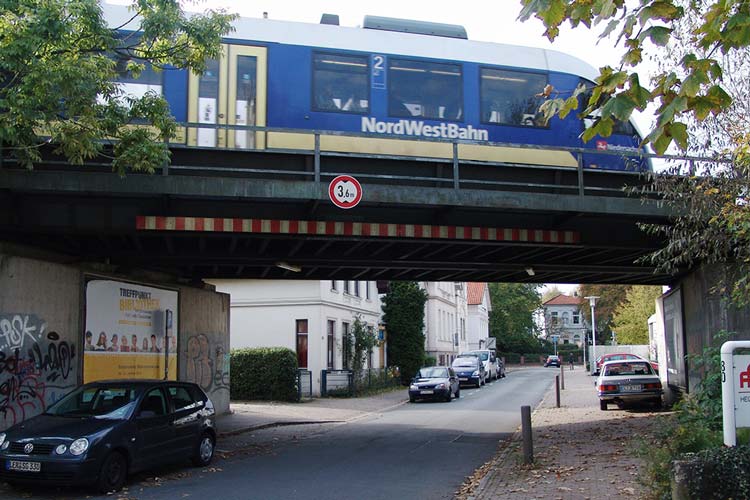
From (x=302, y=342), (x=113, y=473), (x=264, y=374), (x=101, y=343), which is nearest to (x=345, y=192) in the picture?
(x=113, y=473)

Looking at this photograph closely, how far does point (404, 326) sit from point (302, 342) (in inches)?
419

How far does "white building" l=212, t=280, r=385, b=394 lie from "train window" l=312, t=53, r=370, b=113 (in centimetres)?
1677

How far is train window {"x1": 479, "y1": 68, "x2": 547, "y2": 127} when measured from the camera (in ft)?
52.7

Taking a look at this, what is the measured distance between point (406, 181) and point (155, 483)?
714 centimetres

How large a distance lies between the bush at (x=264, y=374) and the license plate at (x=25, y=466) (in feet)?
56.7

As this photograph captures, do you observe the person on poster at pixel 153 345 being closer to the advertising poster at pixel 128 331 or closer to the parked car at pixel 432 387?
the advertising poster at pixel 128 331

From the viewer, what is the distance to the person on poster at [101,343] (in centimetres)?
1521

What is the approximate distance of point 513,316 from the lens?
96562 mm

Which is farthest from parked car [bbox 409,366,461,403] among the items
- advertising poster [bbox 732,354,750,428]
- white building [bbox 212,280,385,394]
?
advertising poster [bbox 732,354,750,428]

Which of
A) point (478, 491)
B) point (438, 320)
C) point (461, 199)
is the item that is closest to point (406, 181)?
point (461, 199)

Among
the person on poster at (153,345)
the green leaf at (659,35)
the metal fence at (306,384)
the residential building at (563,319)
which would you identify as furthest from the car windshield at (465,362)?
the residential building at (563,319)

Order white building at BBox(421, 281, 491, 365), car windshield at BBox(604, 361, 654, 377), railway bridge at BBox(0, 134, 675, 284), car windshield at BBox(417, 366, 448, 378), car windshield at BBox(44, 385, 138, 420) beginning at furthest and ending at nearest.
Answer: white building at BBox(421, 281, 491, 365) < car windshield at BBox(417, 366, 448, 378) < car windshield at BBox(604, 361, 654, 377) < railway bridge at BBox(0, 134, 675, 284) < car windshield at BBox(44, 385, 138, 420)

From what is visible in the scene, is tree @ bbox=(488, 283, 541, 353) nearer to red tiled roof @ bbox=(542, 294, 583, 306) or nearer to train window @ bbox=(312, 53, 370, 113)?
red tiled roof @ bbox=(542, 294, 583, 306)

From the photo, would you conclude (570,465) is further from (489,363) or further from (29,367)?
(489,363)
